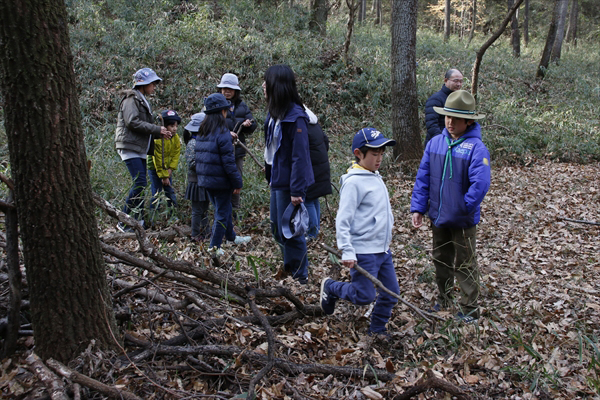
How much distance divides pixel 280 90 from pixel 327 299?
2.03m

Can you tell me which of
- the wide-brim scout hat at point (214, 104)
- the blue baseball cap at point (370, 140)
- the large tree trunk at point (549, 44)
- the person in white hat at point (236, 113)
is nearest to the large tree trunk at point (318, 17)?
the large tree trunk at point (549, 44)

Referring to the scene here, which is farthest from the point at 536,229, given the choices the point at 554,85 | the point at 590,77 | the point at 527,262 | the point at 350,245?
the point at 590,77

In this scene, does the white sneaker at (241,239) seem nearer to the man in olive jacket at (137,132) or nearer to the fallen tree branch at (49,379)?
the man in olive jacket at (137,132)

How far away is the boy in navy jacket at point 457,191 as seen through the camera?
3.77 m

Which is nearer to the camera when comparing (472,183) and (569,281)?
(472,183)

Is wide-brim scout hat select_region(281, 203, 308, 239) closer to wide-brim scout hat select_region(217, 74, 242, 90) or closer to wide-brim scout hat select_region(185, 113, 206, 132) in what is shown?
wide-brim scout hat select_region(185, 113, 206, 132)

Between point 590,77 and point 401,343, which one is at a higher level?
point 590,77

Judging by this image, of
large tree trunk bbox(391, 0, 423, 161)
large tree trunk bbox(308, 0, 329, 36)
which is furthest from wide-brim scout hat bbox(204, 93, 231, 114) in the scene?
large tree trunk bbox(308, 0, 329, 36)

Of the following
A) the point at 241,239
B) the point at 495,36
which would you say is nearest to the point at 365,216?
the point at 241,239

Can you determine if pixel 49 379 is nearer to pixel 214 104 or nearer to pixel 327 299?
pixel 327 299

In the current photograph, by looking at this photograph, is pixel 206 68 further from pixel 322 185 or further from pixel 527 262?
pixel 527 262

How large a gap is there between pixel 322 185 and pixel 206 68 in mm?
8732

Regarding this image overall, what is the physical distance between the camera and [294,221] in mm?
4469

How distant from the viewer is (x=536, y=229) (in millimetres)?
6664
